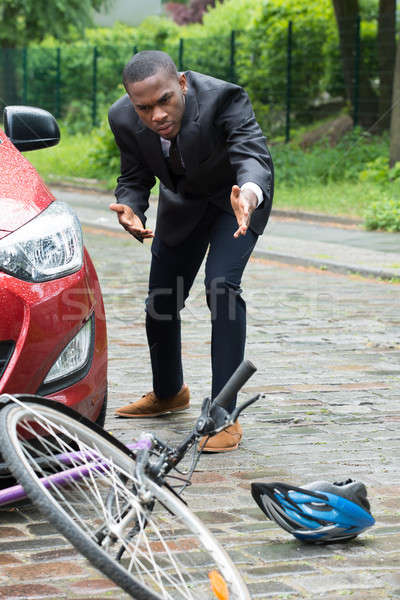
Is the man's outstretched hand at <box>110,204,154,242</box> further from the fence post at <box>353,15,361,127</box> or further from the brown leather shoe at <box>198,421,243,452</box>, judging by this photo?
the fence post at <box>353,15,361,127</box>

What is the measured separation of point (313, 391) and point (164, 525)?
333 centimetres

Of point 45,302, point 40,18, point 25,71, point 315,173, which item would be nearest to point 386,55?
point 315,173

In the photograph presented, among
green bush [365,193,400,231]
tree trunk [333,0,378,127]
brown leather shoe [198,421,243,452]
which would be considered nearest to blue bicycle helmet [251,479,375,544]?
brown leather shoe [198,421,243,452]

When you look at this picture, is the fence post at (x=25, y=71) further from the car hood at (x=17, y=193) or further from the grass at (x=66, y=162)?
the car hood at (x=17, y=193)

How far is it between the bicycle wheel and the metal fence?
20.9m

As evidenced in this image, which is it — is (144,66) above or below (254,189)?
above

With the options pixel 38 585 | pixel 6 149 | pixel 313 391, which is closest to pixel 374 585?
pixel 38 585

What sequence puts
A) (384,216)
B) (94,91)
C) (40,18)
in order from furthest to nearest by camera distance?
(40,18) < (94,91) < (384,216)

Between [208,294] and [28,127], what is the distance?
3.70 ft

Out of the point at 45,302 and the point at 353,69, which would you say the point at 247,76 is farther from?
the point at 45,302

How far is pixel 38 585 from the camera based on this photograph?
350 cm

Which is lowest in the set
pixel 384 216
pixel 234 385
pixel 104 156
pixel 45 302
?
pixel 104 156

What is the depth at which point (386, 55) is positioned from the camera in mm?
23219

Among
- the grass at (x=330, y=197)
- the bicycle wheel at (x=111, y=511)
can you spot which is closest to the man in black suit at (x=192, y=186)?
the bicycle wheel at (x=111, y=511)
